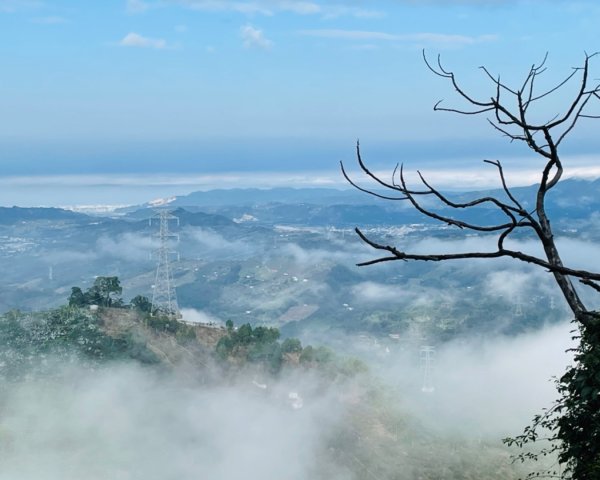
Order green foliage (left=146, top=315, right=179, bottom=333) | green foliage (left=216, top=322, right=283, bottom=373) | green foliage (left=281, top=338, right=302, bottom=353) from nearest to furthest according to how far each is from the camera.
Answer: green foliage (left=216, top=322, right=283, bottom=373), green foliage (left=281, top=338, right=302, bottom=353), green foliage (left=146, top=315, right=179, bottom=333)

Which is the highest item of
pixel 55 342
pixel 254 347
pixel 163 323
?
pixel 55 342

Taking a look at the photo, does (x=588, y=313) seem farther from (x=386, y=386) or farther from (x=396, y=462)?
(x=386, y=386)

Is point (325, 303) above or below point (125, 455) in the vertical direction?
below

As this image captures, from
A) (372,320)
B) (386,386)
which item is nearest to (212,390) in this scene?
(386,386)

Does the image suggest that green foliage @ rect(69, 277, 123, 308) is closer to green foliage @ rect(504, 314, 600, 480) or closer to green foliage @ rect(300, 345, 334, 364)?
green foliage @ rect(300, 345, 334, 364)

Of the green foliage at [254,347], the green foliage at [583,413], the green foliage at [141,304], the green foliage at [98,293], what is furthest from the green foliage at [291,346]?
the green foliage at [583,413]

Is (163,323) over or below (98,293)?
below

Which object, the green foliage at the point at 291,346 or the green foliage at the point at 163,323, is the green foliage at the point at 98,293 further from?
the green foliage at the point at 291,346

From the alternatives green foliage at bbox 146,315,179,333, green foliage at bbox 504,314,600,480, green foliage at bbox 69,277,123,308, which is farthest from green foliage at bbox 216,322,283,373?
green foliage at bbox 504,314,600,480

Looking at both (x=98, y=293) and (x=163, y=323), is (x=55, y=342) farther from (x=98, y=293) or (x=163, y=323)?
(x=98, y=293)

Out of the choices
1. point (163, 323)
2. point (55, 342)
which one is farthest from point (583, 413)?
point (163, 323)

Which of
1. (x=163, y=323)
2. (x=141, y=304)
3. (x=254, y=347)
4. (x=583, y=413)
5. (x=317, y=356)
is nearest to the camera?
(x=583, y=413)
